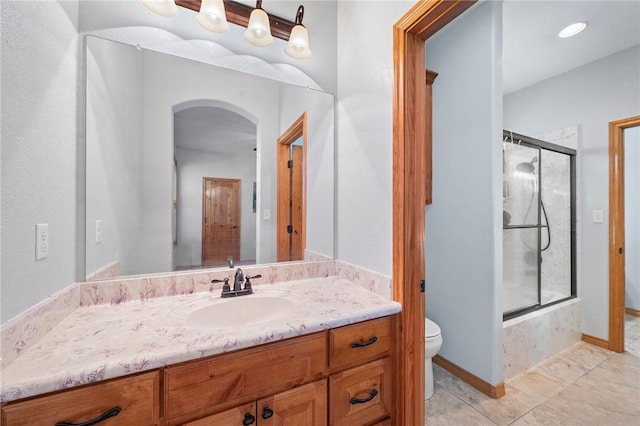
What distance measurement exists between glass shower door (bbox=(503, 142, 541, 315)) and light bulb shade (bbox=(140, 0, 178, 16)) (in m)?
2.40

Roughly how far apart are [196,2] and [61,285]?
140cm

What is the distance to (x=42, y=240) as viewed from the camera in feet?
2.67

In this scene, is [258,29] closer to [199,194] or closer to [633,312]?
[199,194]

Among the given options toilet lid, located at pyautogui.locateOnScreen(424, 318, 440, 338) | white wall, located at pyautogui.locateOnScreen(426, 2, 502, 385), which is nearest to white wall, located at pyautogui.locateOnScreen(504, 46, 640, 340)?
white wall, located at pyautogui.locateOnScreen(426, 2, 502, 385)

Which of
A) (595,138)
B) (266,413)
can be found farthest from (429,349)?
(595,138)

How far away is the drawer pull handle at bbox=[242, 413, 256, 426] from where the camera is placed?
2.70ft

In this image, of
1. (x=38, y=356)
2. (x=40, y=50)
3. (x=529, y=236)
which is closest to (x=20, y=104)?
(x=40, y=50)

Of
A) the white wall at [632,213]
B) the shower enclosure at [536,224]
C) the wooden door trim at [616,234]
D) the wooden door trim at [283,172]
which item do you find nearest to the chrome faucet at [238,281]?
the wooden door trim at [283,172]

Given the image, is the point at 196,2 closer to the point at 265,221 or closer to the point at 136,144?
the point at 136,144

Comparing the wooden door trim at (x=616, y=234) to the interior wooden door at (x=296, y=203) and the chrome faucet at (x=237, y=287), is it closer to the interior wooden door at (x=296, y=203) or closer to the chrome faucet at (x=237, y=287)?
the interior wooden door at (x=296, y=203)

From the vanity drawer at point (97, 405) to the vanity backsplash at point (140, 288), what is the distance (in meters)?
0.14

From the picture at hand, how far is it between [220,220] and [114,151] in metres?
0.57

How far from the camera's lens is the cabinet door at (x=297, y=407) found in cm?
86

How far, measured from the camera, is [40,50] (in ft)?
2.70
